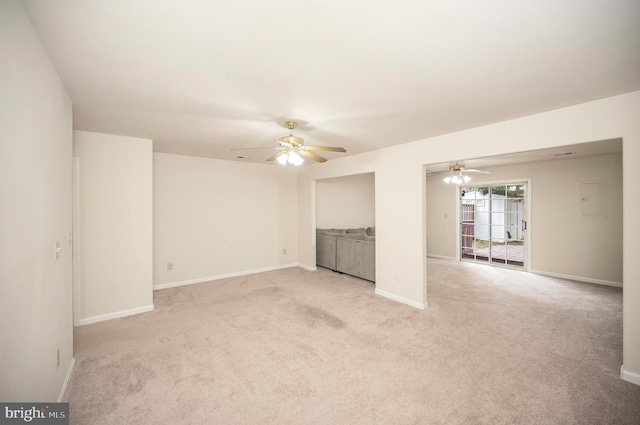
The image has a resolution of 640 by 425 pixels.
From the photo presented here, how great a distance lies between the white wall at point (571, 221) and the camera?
4.84 m

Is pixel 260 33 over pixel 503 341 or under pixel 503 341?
over

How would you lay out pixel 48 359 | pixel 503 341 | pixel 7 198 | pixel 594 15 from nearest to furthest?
pixel 7 198 < pixel 594 15 < pixel 48 359 < pixel 503 341

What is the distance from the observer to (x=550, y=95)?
2.29 meters

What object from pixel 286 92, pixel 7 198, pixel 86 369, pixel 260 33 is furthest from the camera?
pixel 86 369

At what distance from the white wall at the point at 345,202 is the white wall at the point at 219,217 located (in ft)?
2.83

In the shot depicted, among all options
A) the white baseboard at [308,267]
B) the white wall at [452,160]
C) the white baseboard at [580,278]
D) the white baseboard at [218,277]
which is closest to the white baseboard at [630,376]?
the white wall at [452,160]

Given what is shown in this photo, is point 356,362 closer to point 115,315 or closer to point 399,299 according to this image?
point 399,299

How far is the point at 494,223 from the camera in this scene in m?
6.77

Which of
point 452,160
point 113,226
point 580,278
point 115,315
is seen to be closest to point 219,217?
point 113,226

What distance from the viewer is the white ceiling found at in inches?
52.0

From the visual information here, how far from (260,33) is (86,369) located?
123 inches

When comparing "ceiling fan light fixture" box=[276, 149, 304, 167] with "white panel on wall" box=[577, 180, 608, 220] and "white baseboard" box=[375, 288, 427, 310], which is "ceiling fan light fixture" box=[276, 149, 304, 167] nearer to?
"white baseboard" box=[375, 288, 427, 310]

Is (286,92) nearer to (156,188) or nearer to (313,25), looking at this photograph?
(313,25)

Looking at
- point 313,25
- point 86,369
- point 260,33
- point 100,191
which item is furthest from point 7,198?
point 100,191
